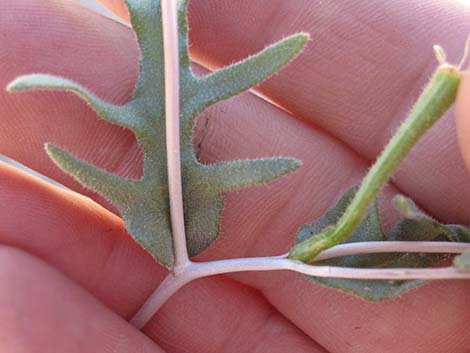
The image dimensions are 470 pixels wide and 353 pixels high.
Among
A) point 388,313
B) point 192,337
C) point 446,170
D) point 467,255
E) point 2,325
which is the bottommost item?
point 2,325

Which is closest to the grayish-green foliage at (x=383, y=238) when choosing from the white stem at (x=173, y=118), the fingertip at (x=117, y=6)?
the white stem at (x=173, y=118)

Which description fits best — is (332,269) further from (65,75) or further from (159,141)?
(65,75)

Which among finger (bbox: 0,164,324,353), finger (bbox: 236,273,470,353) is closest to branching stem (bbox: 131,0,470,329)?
finger (bbox: 0,164,324,353)

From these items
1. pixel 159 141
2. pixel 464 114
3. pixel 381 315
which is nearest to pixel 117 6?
pixel 159 141

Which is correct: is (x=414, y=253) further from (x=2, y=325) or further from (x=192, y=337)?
(x=2, y=325)

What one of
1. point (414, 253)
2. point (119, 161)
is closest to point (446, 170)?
point (414, 253)

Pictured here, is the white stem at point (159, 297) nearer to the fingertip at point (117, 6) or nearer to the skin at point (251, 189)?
the skin at point (251, 189)

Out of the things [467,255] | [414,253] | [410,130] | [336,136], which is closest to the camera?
[410,130]
